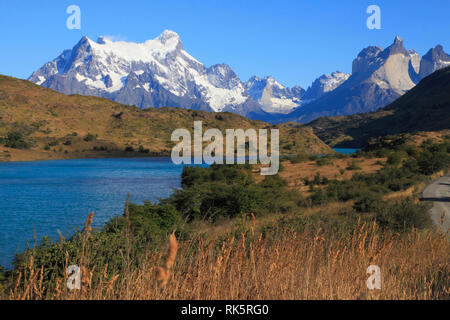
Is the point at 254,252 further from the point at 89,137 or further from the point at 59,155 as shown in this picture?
the point at 89,137

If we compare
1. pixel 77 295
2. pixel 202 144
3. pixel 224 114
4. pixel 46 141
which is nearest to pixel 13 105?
pixel 46 141

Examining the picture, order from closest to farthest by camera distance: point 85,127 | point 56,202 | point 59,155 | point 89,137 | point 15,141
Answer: point 56,202
point 15,141
point 59,155
point 89,137
point 85,127

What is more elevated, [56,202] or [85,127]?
[85,127]

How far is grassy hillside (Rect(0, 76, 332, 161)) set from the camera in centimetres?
11138

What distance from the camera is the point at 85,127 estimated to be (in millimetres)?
132375

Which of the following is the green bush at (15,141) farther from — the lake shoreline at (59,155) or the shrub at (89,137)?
the shrub at (89,137)

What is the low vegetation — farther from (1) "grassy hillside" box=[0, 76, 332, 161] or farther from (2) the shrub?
(2) the shrub

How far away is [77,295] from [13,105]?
141 meters

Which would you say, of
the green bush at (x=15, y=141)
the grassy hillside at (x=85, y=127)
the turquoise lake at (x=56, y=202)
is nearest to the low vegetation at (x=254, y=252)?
the turquoise lake at (x=56, y=202)

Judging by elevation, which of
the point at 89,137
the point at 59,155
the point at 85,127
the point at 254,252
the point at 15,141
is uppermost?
the point at 85,127

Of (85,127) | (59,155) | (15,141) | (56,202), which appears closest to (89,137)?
(85,127)

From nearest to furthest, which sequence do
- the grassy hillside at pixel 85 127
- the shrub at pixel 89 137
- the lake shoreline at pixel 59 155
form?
the lake shoreline at pixel 59 155
the grassy hillside at pixel 85 127
the shrub at pixel 89 137

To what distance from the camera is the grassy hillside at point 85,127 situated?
111375mm

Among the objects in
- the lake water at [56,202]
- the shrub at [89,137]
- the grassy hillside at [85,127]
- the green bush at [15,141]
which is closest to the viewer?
the lake water at [56,202]
